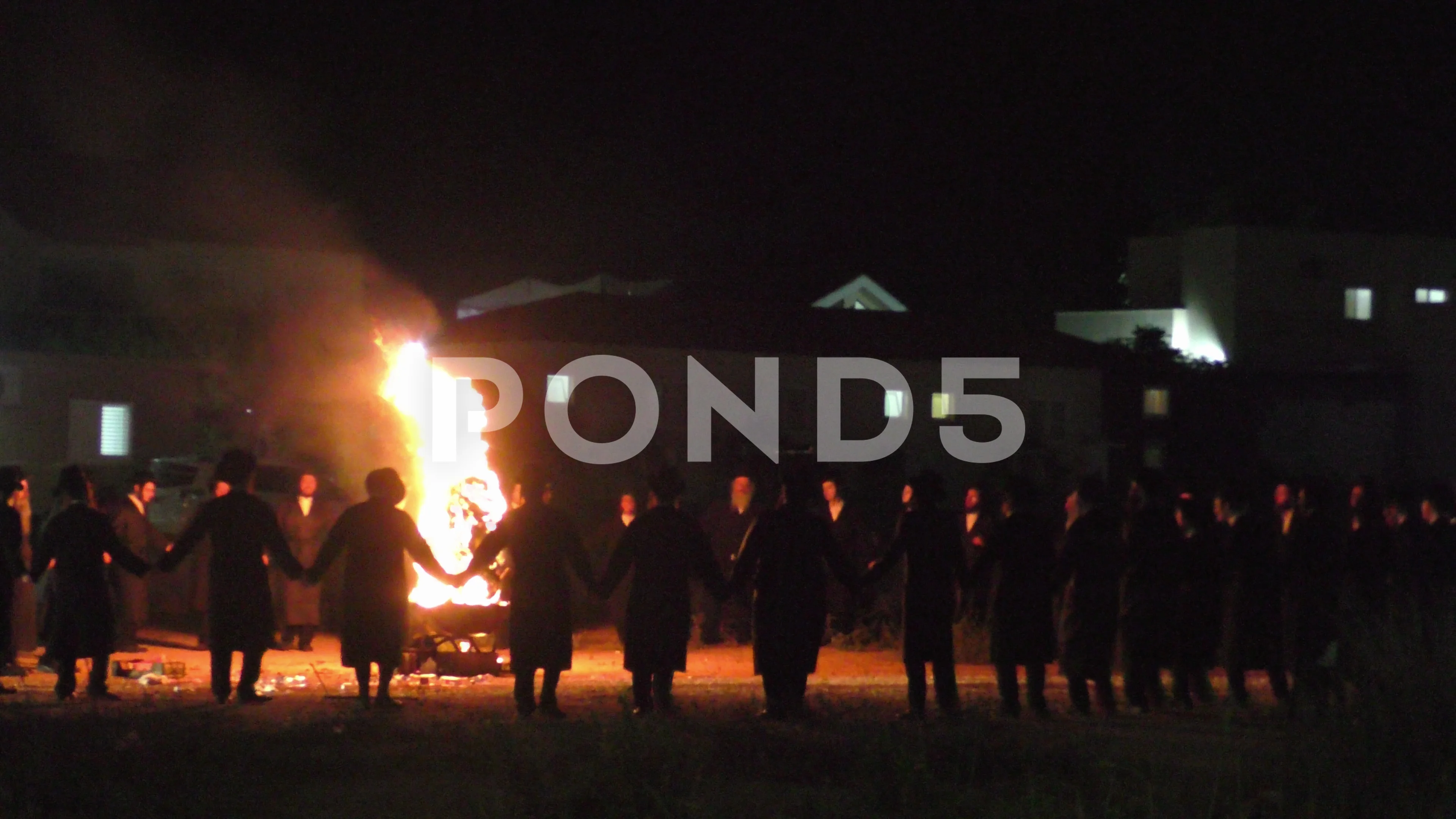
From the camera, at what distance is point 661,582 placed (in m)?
9.67

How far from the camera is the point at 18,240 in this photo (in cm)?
3192

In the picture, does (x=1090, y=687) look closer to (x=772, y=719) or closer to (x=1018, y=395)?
(x=772, y=719)

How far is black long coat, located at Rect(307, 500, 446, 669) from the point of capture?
984cm

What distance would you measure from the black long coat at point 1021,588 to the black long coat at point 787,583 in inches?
40.5

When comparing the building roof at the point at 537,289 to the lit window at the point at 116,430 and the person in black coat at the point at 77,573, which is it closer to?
the lit window at the point at 116,430

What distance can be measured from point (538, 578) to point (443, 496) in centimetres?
486

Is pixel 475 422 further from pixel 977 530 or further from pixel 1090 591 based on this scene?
pixel 1090 591

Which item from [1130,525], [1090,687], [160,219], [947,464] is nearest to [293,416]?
[160,219]

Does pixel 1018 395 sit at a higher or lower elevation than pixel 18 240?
lower

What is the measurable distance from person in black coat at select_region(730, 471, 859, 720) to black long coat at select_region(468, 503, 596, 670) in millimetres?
1101

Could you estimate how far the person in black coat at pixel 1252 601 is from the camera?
1084cm

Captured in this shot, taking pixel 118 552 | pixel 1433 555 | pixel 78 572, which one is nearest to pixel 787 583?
pixel 118 552

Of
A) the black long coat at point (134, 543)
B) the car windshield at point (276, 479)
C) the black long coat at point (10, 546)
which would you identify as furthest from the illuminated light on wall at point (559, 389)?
the black long coat at point (10, 546)

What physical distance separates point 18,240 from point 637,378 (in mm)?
13556
